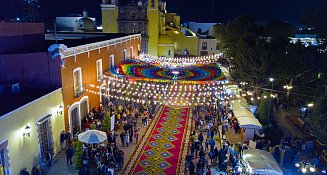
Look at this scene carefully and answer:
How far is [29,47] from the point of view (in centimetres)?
2039

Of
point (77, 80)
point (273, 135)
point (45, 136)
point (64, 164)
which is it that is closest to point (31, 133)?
point (45, 136)

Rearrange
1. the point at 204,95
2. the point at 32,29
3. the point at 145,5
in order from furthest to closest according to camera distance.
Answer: the point at 145,5
the point at 204,95
the point at 32,29

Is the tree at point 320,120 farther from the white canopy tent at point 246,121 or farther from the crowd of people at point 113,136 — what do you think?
the crowd of people at point 113,136

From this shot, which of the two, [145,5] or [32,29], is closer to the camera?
[32,29]

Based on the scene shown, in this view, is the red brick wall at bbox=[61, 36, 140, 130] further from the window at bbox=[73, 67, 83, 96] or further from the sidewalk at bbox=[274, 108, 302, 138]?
the sidewalk at bbox=[274, 108, 302, 138]

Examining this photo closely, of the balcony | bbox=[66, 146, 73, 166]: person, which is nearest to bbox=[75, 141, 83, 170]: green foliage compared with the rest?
bbox=[66, 146, 73, 166]: person

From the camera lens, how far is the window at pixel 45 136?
1548 centimetres

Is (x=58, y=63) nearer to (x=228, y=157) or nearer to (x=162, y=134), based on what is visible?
(x=162, y=134)

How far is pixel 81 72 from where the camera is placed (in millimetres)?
20391

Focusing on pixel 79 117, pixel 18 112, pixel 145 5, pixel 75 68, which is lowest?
pixel 79 117

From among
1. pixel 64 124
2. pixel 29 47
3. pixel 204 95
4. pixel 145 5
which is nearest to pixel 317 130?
pixel 204 95

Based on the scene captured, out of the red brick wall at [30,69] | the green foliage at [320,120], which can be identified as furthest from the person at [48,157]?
the green foliage at [320,120]

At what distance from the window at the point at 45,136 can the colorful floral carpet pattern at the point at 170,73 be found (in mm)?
6817

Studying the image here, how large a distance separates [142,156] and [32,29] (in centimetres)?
1159
